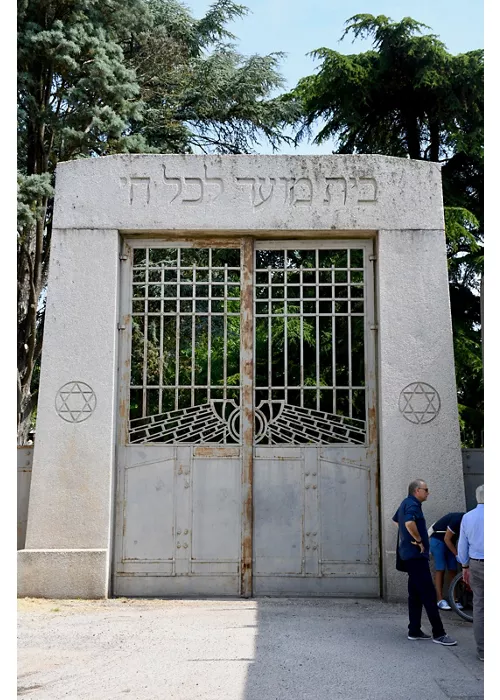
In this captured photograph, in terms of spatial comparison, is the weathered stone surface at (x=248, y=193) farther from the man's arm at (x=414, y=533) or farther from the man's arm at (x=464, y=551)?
the man's arm at (x=464, y=551)

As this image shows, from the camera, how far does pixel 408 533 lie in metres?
7.52

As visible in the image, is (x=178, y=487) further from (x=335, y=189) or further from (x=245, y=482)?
(x=335, y=189)

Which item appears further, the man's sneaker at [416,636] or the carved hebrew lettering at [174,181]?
the carved hebrew lettering at [174,181]

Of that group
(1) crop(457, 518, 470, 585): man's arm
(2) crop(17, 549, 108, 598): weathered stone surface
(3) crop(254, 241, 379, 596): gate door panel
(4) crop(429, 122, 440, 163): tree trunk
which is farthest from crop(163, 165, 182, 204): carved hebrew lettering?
(4) crop(429, 122, 440, 163): tree trunk

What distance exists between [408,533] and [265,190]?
440 centimetres

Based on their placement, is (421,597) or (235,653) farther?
(421,597)

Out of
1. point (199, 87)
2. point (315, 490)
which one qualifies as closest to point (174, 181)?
point (315, 490)

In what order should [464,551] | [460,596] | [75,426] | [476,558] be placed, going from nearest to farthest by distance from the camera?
[476,558] → [464,551] → [460,596] → [75,426]

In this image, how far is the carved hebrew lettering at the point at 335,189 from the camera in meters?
9.65

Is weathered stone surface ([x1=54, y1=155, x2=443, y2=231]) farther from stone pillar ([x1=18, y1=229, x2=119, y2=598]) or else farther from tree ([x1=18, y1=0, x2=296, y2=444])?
tree ([x1=18, y1=0, x2=296, y2=444])

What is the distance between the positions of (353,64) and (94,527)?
43.4 feet

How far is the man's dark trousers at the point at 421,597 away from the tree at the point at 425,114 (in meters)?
9.60

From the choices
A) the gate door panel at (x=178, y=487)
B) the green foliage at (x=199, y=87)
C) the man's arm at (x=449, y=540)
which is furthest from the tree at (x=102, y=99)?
the man's arm at (x=449, y=540)

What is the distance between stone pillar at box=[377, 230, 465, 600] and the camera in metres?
9.17
